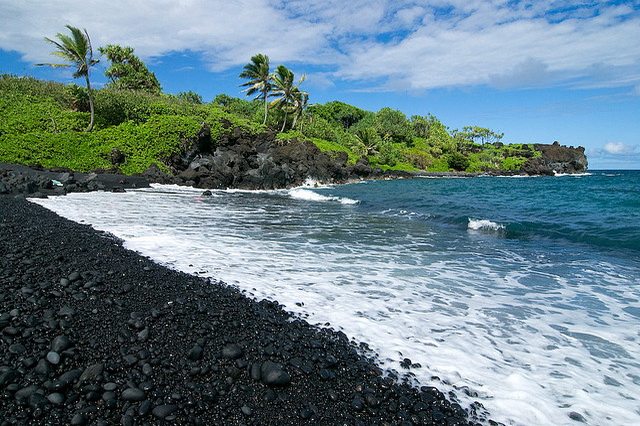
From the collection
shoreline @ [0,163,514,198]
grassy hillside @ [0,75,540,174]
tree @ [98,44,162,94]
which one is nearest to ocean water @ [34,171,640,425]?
shoreline @ [0,163,514,198]

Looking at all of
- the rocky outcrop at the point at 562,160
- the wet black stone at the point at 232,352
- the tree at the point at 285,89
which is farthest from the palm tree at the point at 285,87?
the rocky outcrop at the point at 562,160

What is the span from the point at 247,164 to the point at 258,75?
2420 cm

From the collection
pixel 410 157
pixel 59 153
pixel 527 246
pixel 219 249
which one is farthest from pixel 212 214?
pixel 410 157

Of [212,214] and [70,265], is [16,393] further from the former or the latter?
[212,214]

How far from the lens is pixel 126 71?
48312mm

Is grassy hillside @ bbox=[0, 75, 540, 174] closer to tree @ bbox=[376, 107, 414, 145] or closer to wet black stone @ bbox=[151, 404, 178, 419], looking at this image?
wet black stone @ bbox=[151, 404, 178, 419]

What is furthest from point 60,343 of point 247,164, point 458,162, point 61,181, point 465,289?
point 458,162

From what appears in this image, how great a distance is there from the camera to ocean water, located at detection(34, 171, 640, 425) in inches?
146

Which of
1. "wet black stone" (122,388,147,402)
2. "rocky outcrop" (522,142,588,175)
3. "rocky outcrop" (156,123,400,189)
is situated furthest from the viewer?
"rocky outcrop" (522,142,588,175)

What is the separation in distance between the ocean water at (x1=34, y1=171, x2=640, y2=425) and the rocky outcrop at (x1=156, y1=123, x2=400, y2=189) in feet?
53.7

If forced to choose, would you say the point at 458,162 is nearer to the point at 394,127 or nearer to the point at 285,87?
the point at 394,127

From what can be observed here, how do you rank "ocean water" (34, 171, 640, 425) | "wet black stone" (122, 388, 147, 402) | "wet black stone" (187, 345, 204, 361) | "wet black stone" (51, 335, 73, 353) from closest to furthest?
1. "wet black stone" (122, 388, 147, 402)
2. "wet black stone" (51, 335, 73, 353)
3. "wet black stone" (187, 345, 204, 361)
4. "ocean water" (34, 171, 640, 425)

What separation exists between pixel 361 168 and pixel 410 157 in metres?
28.4

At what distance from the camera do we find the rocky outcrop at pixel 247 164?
3105 centimetres
